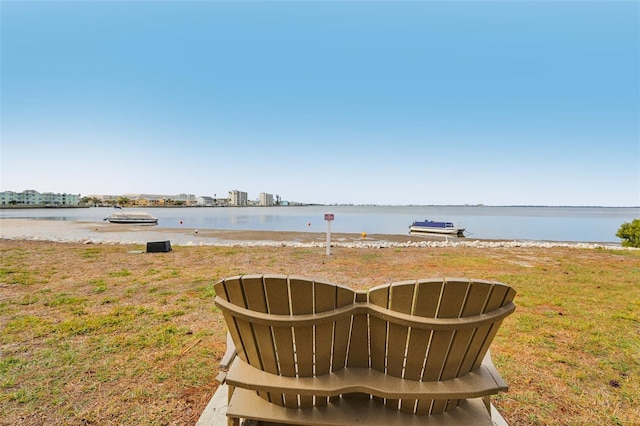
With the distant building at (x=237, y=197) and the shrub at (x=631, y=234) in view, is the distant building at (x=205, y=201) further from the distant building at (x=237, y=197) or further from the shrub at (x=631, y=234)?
the shrub at (x=631, y=234)

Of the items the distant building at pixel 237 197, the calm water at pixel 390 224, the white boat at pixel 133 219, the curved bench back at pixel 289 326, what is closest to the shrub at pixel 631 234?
the calm water at pixel 390 224

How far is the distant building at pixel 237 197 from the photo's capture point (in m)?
184

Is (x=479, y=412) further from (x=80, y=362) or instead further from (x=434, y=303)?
(x=80, y=362)

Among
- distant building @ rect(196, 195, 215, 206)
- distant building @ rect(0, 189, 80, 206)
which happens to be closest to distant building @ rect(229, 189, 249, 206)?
distant building @ rect(196, 195, 215, 206)

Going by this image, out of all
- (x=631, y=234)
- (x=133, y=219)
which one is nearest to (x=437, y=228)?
(x=631, y=234)

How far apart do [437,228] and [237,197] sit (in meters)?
170

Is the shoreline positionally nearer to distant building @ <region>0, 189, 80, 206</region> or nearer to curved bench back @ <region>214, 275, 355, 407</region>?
curved bench back @ <region>214, 275, 355, 407</region>

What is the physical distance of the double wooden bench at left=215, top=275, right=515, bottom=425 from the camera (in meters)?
1.60

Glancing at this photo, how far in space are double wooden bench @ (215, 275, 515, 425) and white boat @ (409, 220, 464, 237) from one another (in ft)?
95.8

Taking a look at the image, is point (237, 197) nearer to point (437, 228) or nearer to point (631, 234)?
point (437, 228)

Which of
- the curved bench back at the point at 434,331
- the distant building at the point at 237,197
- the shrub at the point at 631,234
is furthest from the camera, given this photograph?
the distant building at the point at 237,197

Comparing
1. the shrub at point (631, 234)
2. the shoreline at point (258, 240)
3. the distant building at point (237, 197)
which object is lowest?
the shoreline at point (258, 240)

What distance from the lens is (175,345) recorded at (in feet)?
12.0

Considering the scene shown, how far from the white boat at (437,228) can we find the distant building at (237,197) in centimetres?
16569
